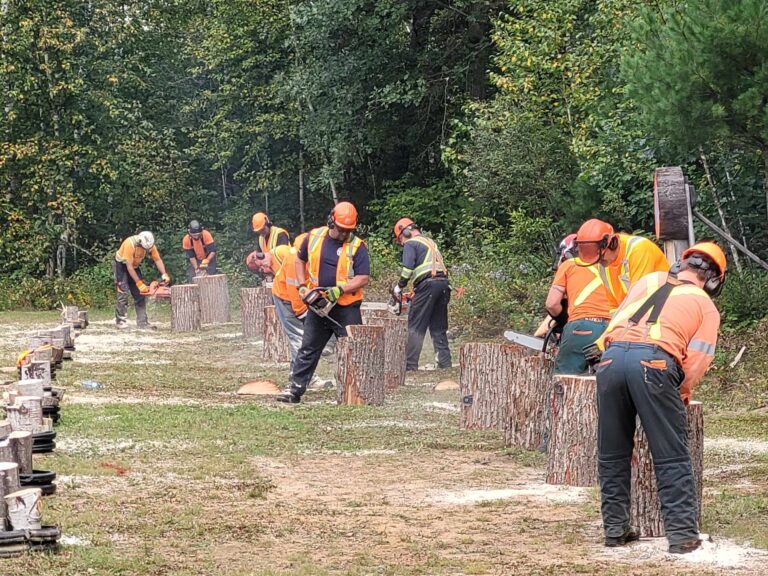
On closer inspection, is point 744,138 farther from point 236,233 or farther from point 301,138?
point 236,233

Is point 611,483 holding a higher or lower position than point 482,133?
lower

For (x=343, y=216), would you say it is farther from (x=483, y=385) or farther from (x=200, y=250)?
(x=200, y=250)

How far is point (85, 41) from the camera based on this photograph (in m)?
30.9

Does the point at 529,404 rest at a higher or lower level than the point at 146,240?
lower

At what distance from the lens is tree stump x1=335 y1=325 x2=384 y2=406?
12.7 metres

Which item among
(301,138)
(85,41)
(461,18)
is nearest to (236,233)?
(301,138)

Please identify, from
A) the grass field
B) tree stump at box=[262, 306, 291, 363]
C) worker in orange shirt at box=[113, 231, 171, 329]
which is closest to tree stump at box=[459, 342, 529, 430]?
the grass field

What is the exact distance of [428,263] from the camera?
16.4m

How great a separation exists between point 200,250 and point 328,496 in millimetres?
18031

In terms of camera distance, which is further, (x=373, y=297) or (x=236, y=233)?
(x=236, y=233)

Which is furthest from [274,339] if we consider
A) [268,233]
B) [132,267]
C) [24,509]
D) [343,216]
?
→ [24,509]

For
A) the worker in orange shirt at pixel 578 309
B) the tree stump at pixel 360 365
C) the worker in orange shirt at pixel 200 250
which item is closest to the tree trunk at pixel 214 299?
the worker in orange shirt at pixel 200 250

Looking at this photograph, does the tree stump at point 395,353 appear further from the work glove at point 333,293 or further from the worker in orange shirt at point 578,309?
the worker in orange shirt at point 578,309

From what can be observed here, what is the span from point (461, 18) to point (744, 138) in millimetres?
16170
